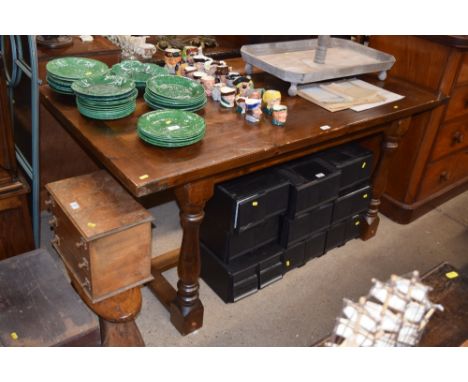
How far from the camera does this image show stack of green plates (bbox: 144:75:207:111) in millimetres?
2158

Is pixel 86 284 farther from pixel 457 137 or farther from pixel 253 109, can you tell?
pixel 457 137

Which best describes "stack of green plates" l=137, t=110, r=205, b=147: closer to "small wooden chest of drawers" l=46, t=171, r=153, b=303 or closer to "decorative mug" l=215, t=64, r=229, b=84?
"small wooden chest of drawers" l=46, t=171, r=153, b=303

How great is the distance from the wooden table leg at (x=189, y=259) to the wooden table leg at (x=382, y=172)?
123 centimetres

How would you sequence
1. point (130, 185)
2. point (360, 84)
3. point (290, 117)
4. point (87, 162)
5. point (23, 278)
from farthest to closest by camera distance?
point (87, 162) < point (360, 84) < point (290, 117) < point (23, 278) < point (130, 185)

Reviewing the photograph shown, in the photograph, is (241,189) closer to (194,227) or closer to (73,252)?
(194,227)

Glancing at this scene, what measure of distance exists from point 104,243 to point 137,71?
96 cm

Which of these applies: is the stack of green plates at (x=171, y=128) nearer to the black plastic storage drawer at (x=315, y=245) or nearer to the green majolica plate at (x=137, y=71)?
the green majolica plate at (x=137, y=71)

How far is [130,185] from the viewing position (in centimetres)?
174

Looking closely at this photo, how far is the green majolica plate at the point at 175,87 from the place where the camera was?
7.29ft

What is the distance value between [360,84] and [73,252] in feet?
5.56

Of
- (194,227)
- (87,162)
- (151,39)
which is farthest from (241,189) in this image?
(151,39)

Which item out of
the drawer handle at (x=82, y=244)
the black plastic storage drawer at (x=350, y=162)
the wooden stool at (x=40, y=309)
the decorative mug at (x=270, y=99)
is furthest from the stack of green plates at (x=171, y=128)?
the black plastic storage drawer at (x=350, y=162)

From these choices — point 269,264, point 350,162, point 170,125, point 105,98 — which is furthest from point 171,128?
point 350,162

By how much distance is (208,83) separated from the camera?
242cm
